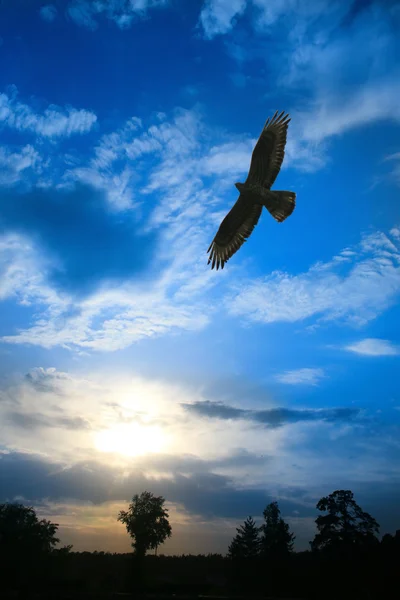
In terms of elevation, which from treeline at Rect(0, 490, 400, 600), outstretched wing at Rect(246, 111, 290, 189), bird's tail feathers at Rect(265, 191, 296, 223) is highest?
outstretched wing at Rect(246, 111, 290, 189)

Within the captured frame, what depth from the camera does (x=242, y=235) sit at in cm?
1930

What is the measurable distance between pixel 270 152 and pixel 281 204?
7.32 ft

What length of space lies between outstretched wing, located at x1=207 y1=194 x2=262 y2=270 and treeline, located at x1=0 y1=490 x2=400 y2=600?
1934 centimetres

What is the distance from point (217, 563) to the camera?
4547cm

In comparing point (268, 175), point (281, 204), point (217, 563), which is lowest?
point (217, 563)

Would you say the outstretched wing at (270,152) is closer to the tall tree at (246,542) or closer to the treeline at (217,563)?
the treeline at (217,563)

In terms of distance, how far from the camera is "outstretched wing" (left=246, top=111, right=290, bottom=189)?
17.4m

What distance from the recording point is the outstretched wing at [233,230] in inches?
740

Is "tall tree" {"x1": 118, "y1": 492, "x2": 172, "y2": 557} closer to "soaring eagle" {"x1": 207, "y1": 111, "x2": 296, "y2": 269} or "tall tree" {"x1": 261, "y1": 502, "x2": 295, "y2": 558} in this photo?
"tall tree" {"x1": 261, "y1": 502, "x2": 295, "y2": 558}

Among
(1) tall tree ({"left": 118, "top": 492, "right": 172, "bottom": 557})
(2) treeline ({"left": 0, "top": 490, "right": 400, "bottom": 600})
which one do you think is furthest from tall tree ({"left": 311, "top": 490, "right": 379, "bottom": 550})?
(1) tall tree ({"left": 118, "top": 492, "right": 172, "bottom": 557})

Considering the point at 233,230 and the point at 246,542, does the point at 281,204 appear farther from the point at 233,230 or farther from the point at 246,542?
the point at 246,542

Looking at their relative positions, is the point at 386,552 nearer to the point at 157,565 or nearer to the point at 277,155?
the point at 157,565

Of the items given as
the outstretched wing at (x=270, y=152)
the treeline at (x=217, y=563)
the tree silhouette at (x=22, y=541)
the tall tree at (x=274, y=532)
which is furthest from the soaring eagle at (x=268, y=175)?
the tall tree at (x=274, y=532)

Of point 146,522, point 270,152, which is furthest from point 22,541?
point 270,152
